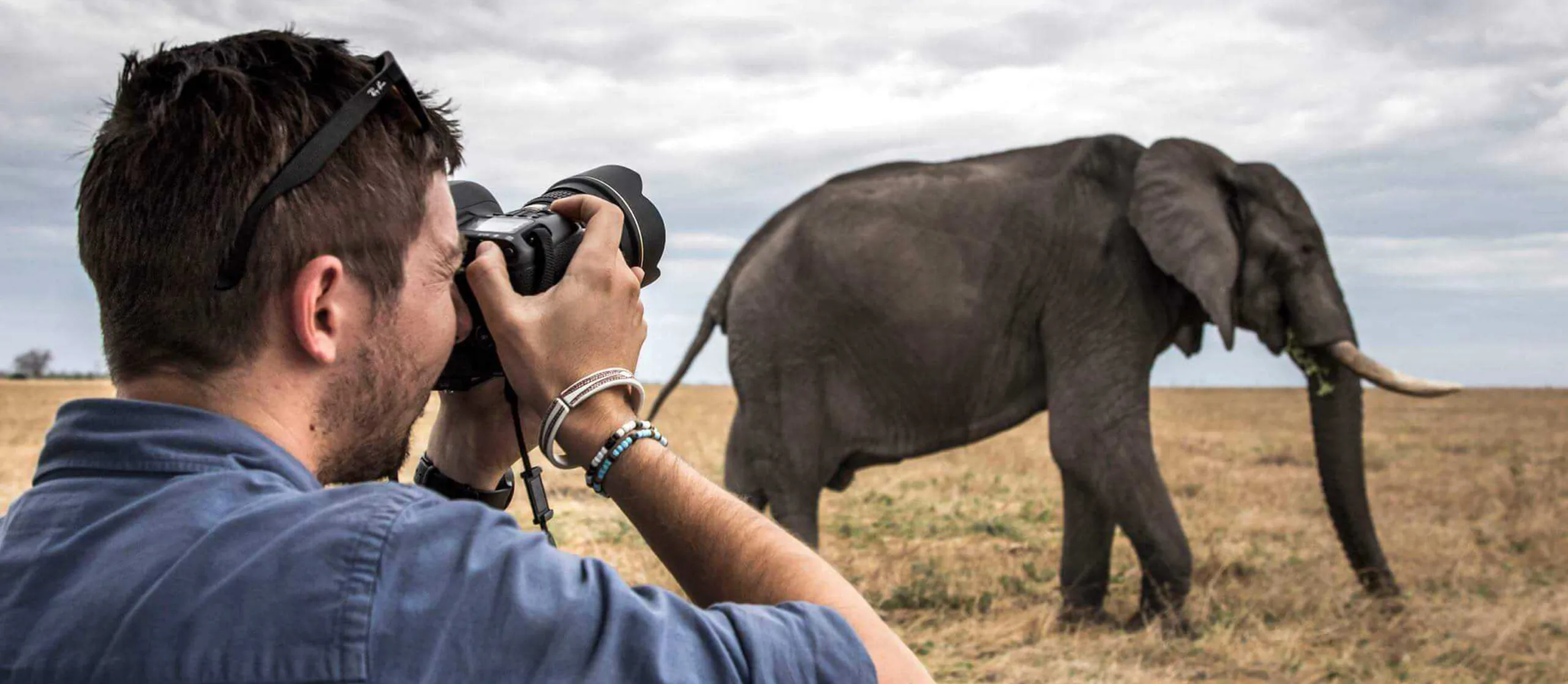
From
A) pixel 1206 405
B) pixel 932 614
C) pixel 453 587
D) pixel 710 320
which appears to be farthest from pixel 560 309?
pixel 1206 405

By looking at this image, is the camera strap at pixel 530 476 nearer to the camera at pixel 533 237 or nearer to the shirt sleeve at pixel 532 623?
the camera at pixel 533 237

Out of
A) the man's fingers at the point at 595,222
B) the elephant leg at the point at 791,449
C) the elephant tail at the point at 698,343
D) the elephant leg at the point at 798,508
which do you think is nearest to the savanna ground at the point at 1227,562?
the elephant leg at the point at 798,508

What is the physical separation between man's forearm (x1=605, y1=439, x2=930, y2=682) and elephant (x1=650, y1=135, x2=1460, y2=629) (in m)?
5.99

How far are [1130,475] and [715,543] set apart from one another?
5.98 meters

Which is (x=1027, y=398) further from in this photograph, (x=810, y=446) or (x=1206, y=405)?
(x=1206, y=405)

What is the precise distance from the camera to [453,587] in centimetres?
108

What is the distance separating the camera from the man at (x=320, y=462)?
105 cm

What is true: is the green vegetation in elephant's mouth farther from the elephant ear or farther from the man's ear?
the man's ear

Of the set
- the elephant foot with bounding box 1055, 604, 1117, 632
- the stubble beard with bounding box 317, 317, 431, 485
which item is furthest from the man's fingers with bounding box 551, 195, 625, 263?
the elephant foot with bounding box 1055, 604, 1117, 632

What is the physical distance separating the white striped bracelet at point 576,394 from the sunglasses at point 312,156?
1.15 ft

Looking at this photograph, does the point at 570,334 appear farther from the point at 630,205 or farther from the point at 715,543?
the point at 630,205

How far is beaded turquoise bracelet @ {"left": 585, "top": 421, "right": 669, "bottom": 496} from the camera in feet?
4.60

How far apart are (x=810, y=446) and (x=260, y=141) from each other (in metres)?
6.63

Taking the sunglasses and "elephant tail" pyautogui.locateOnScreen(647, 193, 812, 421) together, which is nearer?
the sunglasses
